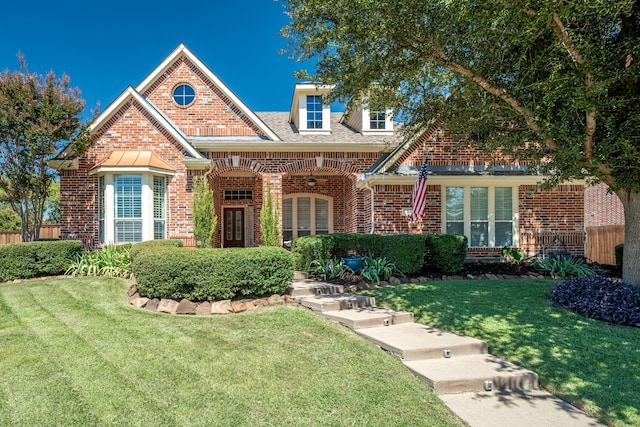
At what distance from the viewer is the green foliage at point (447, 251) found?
10.4 m

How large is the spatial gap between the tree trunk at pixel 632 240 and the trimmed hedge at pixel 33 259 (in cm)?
1334

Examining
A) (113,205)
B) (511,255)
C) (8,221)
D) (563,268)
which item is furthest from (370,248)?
(8,221)

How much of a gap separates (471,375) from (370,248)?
5.77 metres

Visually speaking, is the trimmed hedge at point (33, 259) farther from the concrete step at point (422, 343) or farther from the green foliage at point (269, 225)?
the concrete step at point (422, 343)

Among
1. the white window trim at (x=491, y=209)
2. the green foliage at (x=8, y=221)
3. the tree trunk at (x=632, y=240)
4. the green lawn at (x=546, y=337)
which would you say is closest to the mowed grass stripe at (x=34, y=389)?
the green lawn at (x=546, y=337)

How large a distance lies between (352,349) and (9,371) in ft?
13.6

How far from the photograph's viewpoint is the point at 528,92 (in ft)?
25.0

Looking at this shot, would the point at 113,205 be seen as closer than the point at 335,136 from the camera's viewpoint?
Yes

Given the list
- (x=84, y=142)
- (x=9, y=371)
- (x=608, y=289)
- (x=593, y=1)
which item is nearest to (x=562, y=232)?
(x=608, y=289)

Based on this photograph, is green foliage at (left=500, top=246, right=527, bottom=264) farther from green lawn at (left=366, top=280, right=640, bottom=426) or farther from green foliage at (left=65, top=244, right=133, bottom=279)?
green foliage at (left=65, top=244, right=133, bottom=279)

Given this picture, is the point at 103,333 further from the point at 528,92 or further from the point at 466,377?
the point at 528,92

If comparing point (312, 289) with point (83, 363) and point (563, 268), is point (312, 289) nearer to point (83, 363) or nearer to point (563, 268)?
point (83, 363)

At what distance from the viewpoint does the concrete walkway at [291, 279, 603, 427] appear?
3.77 meters

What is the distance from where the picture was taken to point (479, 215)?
12844mm
